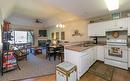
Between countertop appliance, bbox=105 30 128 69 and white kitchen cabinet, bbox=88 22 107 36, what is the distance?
56 cm

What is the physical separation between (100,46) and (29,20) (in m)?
6.96

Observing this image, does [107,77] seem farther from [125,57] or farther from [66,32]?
[66,32]

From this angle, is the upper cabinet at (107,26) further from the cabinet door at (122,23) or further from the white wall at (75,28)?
the white wall at (75,28)

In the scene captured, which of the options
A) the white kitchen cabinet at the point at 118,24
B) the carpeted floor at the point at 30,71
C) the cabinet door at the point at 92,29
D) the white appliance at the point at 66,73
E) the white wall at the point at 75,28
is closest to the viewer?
the white appliance at the point at 66,73

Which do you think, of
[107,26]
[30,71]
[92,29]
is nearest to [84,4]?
[107,26]

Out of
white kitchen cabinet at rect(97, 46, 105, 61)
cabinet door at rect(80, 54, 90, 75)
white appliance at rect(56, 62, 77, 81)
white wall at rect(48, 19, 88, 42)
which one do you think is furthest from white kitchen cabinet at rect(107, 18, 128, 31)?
white appliance at rect(56, 62, 77, 81)

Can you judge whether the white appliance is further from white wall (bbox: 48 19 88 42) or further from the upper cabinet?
white wall (bbox: 48 19 88 42)

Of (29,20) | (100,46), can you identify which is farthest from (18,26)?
(100,46)

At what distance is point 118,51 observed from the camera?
3.61 meters

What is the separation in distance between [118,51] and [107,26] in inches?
46.6

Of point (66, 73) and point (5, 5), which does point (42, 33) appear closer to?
point (5, 5)

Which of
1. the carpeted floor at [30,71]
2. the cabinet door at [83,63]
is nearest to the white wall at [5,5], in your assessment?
the carpeted floor at [30,71]

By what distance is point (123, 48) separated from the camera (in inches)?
136

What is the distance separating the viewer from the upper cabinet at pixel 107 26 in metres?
3.59
